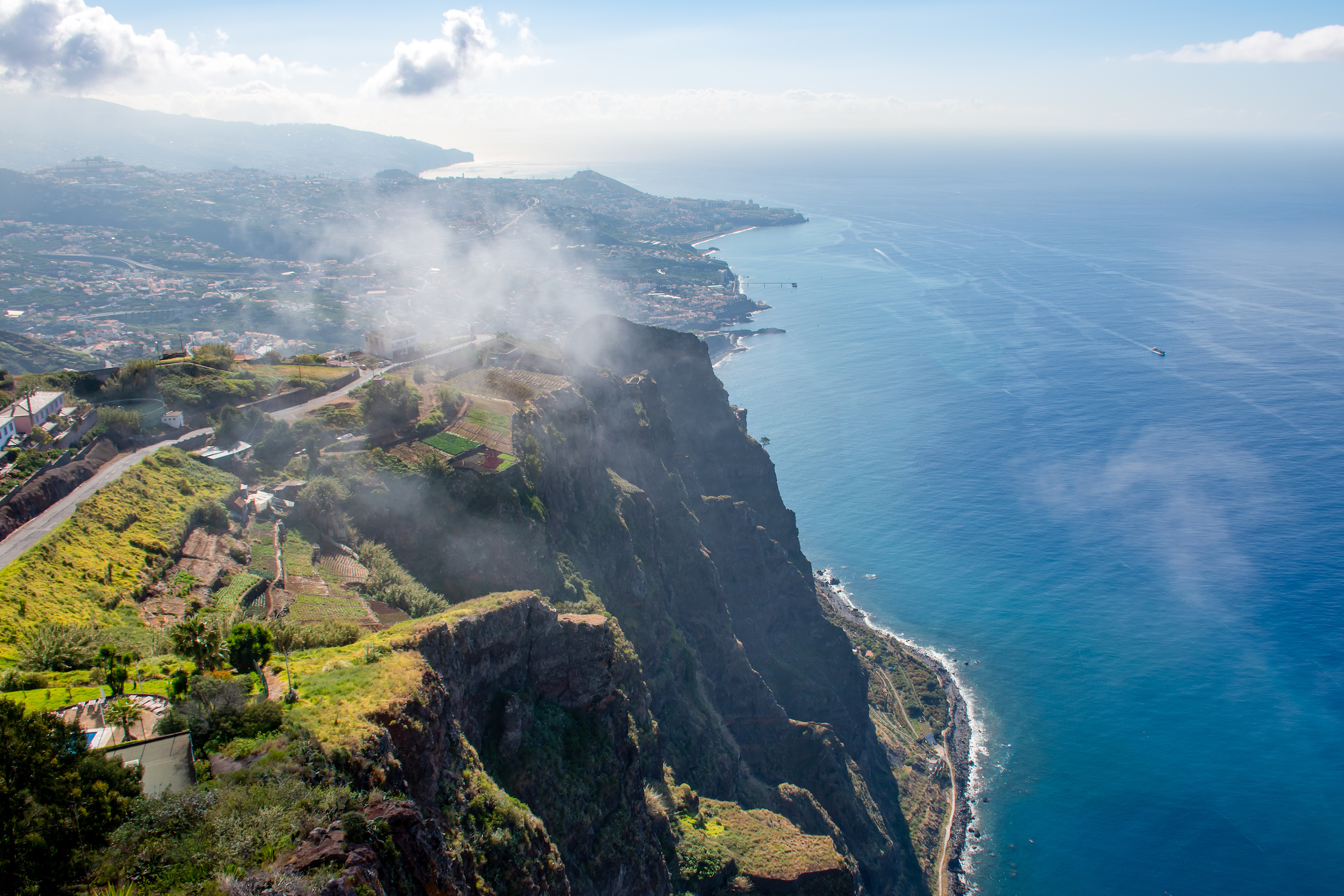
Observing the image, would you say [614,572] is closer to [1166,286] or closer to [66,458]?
[66,458]

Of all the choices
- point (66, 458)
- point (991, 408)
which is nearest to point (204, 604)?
point (66, 458)

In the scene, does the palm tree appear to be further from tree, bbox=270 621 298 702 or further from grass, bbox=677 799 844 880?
grass, bbox=677 799 844 880

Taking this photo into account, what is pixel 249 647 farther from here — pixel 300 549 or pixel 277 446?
pixel 277 446

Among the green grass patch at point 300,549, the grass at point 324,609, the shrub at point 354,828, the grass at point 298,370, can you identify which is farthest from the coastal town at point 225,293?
the shrub at point 354,828

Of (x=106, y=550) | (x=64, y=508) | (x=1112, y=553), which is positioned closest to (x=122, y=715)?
(x=106, y=550)

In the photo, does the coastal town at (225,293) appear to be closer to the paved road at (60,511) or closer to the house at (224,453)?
the house at (224,453)
